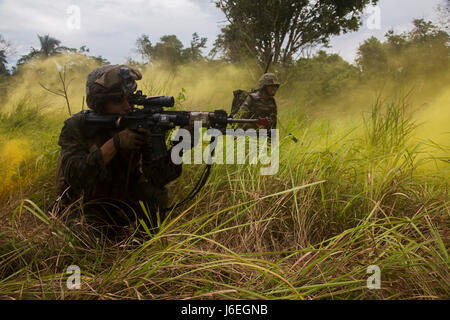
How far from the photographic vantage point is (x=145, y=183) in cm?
234

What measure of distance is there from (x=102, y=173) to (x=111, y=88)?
1.87 feet

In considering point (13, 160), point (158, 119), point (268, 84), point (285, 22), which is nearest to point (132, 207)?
point (158, 119)

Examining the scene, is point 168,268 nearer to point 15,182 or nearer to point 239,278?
point 239,278

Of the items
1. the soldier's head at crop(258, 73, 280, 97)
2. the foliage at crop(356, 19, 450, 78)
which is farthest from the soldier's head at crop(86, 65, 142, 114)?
the foliage at crop(356, 19, 450, 78)

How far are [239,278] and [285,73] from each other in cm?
1054

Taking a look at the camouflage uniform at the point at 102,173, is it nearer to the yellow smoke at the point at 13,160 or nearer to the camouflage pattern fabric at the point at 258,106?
the yellow smoke at the point at 13,160

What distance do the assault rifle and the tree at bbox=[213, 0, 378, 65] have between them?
8.84m

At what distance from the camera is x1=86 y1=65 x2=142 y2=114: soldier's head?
185 cm

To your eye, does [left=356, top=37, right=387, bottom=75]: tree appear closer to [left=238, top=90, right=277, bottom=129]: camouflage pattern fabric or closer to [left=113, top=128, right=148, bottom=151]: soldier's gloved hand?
[left=238, top=90, right=277, bottom=129]: camouflage pattern fabric

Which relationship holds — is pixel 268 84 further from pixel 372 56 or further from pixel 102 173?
pixel 372 56

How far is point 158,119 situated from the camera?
185cm

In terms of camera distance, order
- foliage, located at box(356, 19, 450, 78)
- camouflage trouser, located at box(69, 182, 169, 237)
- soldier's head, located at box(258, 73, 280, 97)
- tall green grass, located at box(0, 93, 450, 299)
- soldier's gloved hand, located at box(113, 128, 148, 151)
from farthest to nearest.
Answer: foliage, located at box(356, 19, 450, 78), soldier's head, located at box(258, 73, 280, 97), camouflage trouser, located at box(69, 182, 169, 237), soldier's gloved hand, located at box(113, 128, 148, 151), tall green grass, located at box(0, 93, 450, 299)

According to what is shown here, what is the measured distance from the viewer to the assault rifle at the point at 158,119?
1849 mm
